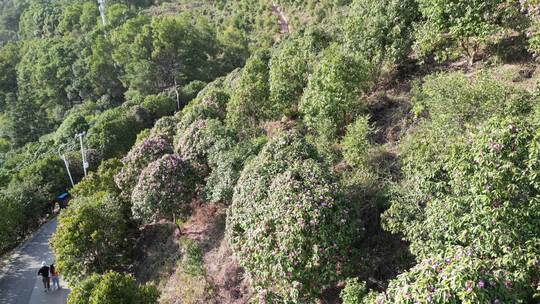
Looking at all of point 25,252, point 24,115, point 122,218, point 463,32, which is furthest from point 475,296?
point 24,115

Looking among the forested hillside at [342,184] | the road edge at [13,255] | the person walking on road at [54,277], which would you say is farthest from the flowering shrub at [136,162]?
the road edge at [13,255]

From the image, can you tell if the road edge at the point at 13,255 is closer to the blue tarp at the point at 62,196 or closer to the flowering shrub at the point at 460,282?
the blue tarp at the point at 62,196

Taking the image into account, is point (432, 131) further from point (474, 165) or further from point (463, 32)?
point (463, 32)

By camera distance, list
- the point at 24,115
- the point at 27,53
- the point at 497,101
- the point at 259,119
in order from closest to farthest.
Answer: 1. the point at 497,101
2. the point at 259,119
3. the point at 24,115
4. the point at 27,53

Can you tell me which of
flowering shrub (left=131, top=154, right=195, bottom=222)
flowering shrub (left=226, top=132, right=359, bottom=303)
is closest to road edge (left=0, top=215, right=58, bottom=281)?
flowering shrub (left=131, top=154, right=195, bottom=222)

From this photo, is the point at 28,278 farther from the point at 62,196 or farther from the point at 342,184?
the point at 342,184

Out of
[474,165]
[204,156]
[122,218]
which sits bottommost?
[122,218]
